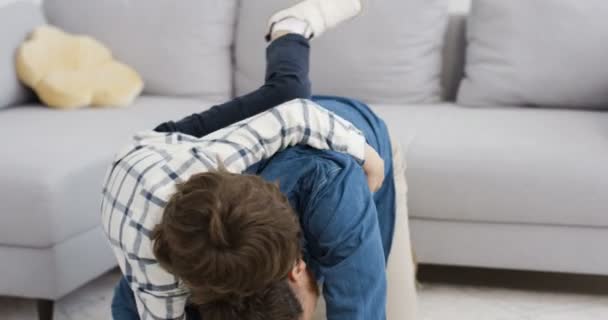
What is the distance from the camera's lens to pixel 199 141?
1.40m

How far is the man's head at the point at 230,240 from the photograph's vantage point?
1.13 meters

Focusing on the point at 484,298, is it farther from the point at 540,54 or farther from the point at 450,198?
the point at 540,54

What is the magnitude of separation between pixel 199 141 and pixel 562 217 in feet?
3.89

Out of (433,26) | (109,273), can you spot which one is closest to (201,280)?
(109,273)

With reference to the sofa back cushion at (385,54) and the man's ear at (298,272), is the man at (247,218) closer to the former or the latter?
the man's ear at (298,272)

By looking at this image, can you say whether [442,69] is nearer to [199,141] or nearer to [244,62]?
[244,62]

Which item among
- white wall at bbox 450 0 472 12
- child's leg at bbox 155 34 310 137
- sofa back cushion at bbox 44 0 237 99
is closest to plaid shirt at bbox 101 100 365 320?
child's leg at bbox 155 34 310 137

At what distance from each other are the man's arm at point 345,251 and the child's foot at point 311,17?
0.52 metres

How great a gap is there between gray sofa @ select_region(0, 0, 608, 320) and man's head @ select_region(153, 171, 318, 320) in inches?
39.6

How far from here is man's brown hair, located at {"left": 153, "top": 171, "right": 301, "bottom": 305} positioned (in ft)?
3.71

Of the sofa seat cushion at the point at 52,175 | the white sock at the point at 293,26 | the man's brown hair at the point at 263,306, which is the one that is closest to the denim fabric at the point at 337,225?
the man's brown hair at the point at 263,306

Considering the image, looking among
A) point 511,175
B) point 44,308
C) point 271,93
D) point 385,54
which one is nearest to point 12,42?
point 44,308

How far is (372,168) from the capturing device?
1522 millimetres

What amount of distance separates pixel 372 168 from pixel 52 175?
0.92m
